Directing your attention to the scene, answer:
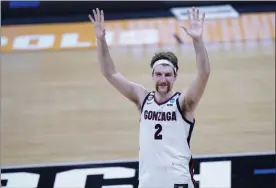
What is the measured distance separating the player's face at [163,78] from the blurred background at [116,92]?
95.2 inches

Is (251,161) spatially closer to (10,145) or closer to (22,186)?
(22,186)

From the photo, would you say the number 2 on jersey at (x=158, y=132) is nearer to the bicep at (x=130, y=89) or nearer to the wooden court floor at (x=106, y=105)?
the bicep at (x=130, y=89)

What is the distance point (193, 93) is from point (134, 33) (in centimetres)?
809

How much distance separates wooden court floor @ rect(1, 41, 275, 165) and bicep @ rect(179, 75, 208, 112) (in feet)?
10.6

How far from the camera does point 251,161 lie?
7.43m

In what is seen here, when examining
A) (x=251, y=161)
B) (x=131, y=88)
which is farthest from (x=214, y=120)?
(x=131, y=88)

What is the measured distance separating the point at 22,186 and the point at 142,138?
269 centimetres

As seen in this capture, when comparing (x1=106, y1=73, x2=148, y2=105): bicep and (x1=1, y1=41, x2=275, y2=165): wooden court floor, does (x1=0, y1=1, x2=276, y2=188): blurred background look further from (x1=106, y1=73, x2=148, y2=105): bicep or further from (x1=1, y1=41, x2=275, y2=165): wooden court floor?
(x1=106, y1=73, x2=148, y2=105): bicep

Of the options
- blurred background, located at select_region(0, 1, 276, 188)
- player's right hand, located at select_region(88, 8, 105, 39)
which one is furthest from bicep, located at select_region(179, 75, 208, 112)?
blurred background, located at select_region(0, 1, 276, 188)

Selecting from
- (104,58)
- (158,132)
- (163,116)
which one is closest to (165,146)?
(158,132)

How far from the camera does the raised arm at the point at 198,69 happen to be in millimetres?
4406

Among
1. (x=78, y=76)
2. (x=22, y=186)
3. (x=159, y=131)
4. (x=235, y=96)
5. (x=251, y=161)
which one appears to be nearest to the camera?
(x=159, y=131)

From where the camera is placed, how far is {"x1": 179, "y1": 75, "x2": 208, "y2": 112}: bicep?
14.7 feet

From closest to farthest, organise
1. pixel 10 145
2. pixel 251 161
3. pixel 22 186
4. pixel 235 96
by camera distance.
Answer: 1. pixel 22 186
2. pixel 251 161
3. pixel 10 145
4. pixel 235 96
